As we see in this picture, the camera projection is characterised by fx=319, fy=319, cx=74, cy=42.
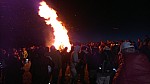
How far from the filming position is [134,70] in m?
4.44

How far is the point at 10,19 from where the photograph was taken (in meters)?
33.8

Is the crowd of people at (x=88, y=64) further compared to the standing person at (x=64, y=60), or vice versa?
the standing person at (x=64, y=60)

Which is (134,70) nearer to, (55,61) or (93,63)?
(55,61)

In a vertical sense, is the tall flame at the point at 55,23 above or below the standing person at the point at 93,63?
above

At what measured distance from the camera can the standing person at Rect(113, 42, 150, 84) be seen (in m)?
4.37

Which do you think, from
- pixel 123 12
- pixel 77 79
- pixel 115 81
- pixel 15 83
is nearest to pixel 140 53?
pixel 115 81

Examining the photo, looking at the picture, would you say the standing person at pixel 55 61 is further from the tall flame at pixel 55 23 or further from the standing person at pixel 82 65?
the tall flame at pixel 55 23

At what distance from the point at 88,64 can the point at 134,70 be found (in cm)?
1092

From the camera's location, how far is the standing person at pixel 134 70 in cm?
437

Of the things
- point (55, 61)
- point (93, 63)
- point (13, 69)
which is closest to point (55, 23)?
point (93, 63)

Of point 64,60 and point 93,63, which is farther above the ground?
point 64,60

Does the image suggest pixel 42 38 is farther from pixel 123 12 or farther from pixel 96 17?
pixel 123 12

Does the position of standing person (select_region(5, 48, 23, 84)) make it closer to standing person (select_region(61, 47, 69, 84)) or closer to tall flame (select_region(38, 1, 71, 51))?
standing person (select_region(61, 47, 69, 84))

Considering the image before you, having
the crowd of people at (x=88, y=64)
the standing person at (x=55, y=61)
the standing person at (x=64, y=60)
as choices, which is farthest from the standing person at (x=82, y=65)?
the standing person at (x=55, y=61)
